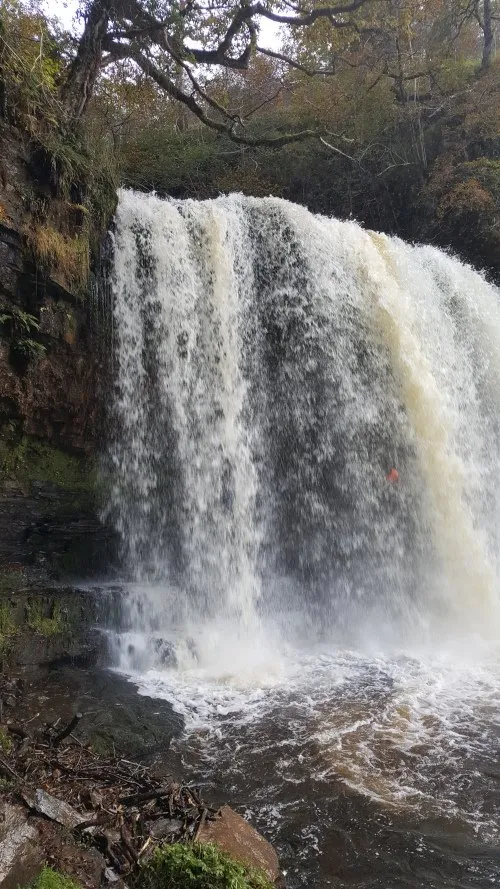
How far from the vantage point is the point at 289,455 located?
951 cm

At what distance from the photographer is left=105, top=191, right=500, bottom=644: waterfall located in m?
8.59

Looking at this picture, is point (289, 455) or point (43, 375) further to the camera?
point (289, 455)

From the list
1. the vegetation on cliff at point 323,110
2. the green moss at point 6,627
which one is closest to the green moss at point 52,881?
the green moss at point 6,627

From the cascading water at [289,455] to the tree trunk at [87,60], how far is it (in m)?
1.74

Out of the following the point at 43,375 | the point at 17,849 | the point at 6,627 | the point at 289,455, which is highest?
the point at 43,375

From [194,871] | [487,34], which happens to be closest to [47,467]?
[194,871]

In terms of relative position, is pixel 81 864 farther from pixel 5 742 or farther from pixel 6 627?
pixel 6 627

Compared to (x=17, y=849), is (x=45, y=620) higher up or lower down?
higher up

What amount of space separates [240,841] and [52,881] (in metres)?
1.09

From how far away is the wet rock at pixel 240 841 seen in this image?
306 centimetres

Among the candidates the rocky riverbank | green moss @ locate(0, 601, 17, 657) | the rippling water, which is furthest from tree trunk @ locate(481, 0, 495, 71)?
the rocky riverbank

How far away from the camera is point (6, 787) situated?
3016 millimetres

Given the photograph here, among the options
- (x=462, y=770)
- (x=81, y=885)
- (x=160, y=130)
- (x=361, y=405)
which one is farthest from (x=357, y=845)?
(x=160, y=130)

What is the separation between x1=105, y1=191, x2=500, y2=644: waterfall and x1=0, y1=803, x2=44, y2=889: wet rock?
547 centimetres
